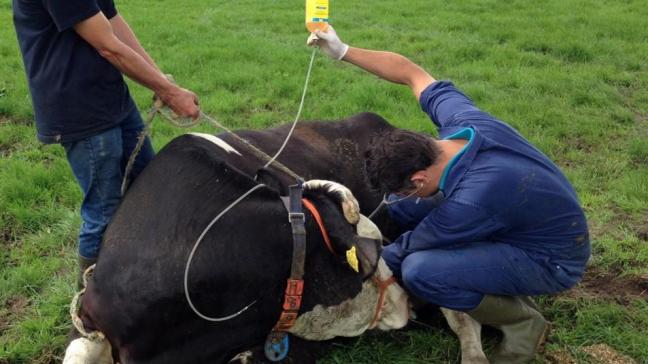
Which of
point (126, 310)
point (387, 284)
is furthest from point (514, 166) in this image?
point (126, 310)

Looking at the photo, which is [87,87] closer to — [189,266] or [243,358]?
[189,266]

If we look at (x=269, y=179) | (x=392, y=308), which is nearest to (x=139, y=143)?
(x=269, y=179)

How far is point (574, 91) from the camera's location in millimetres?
6730

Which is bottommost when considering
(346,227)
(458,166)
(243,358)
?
(243,358)

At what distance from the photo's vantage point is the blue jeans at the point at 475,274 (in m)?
3.09

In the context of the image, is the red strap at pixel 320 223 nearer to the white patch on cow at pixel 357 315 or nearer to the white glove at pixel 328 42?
the white patch on cow at pixel 357 315

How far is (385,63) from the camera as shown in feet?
12.7

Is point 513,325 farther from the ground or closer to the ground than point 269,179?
closer to the ground

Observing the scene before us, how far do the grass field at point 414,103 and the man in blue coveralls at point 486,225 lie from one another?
35 centimetres

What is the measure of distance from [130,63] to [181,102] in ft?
1.01

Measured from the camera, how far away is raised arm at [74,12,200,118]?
9.30ft

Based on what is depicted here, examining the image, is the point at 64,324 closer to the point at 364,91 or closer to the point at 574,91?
the point at 364,91

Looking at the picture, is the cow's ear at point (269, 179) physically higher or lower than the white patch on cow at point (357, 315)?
higher

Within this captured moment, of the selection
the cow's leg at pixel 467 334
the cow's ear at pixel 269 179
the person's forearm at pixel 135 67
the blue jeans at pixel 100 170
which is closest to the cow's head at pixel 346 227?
the cow's ear at pixel 269 179
